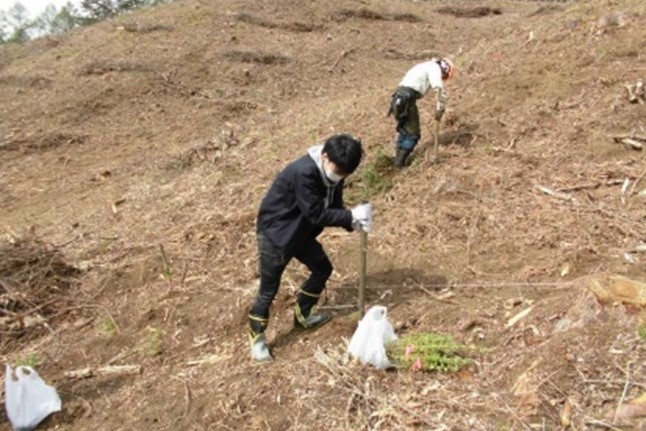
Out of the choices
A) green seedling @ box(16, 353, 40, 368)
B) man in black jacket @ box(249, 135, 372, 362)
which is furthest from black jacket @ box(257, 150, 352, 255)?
green seedling @ box(16, 353, 40, 368)

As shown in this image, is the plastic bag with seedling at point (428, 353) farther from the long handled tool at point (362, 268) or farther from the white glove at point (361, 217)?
the white glove at point (361, 217)

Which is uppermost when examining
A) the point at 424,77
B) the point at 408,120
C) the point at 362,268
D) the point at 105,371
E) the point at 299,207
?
the point at 424,77

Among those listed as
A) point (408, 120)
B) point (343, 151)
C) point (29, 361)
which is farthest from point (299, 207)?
point (408, 120)

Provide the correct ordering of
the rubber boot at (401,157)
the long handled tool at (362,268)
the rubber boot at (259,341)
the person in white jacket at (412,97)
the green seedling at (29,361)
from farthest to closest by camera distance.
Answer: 1. the rubber boot at (401,157)
2. the person in white jacket at (412,97)
3. the green seedling at (29,361)
4. the rubber boot at (259,341)
5. the long handled tool at (362,268)

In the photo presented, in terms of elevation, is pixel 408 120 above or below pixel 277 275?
above

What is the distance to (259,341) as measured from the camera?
3.82m

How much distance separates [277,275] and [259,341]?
1.42 feet

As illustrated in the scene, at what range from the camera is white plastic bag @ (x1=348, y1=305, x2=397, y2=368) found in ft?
10.9

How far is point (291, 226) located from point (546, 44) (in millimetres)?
5819

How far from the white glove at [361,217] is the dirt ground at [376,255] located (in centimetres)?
73

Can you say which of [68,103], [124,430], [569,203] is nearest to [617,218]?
[569,203]

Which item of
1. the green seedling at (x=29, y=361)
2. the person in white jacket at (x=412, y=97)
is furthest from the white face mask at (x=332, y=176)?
the person in white jacket at (x=412, y=97)

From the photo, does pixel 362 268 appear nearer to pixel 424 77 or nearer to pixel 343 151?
pixel 343 151

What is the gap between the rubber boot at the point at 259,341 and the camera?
3.80m
